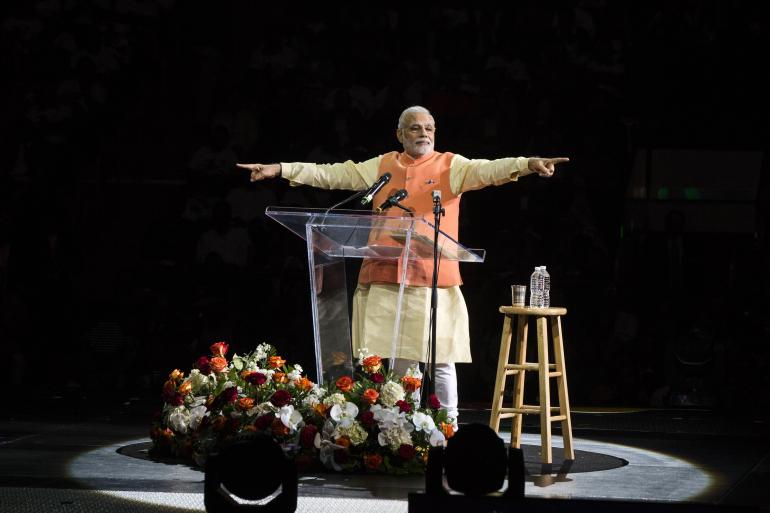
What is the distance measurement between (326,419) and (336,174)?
1202mm

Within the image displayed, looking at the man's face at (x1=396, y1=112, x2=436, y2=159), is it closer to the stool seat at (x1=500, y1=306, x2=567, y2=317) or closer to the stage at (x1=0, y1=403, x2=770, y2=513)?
the stool seat at (x1=500, y1=306, x2=567, y2=317)

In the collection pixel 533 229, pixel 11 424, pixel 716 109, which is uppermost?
pixel 716 109

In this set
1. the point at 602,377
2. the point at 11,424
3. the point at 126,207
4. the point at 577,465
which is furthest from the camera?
the point at 126,207

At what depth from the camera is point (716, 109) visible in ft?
24.8

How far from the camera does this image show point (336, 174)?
5.23m

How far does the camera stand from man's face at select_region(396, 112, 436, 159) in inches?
198

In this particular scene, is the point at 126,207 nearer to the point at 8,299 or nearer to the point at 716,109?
the point at 8,299

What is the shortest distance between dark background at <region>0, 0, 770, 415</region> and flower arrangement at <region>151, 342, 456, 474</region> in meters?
2.77

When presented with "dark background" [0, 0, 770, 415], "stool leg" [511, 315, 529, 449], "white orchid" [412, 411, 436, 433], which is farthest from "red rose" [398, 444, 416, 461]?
"dark background" [0, 0, 770, 415]

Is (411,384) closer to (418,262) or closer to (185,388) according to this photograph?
(418,262)

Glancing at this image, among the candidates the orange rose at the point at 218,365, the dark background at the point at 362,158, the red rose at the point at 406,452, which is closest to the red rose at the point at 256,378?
the orange rose at the point at 218,365

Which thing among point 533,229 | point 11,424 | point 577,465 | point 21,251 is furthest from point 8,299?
point 577,465

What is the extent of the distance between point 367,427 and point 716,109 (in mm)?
4071

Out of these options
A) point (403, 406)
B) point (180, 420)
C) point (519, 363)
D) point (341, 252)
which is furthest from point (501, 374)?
point (180, 420)
